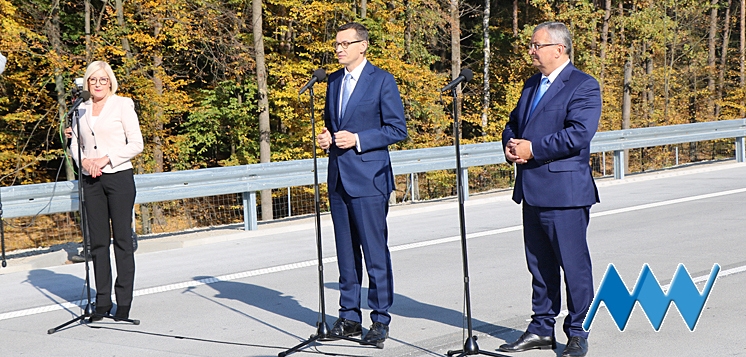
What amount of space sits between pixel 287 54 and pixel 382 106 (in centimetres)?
2466

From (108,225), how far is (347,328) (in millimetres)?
2271

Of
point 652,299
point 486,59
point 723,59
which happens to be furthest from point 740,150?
point 723,59

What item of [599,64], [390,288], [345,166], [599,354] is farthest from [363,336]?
[599,64]

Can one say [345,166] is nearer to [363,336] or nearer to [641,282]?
[363,336]

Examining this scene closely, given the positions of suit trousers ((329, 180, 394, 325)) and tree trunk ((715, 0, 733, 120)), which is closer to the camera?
suit trousers ((329, 180, 394, 325))

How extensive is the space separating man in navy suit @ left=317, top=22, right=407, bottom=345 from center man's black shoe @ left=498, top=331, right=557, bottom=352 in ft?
2.87

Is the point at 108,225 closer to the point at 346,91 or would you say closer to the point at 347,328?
the point at 347,328

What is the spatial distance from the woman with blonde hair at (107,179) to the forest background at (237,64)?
609 inches

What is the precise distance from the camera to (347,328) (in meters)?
6.70

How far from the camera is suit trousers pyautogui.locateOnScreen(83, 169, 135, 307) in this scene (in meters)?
7.71

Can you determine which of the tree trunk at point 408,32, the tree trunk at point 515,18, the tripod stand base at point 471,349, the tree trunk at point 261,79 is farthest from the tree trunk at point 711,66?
the tripod stand base at point 471,349

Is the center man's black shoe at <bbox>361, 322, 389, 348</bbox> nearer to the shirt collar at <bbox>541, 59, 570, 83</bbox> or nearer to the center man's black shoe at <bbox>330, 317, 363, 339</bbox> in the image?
the center man's black shoe at <bbox>330, 317, 363, 339</bbox>

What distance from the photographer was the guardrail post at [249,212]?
1288 cm

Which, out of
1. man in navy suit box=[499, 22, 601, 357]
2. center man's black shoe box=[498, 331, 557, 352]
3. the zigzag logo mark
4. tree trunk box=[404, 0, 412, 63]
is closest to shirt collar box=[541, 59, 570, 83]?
man in navy suit box=[499, 22, 601, 357]
